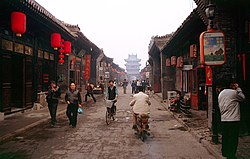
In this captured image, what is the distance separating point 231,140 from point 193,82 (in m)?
8.57

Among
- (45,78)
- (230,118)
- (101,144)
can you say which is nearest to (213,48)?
(230,118)

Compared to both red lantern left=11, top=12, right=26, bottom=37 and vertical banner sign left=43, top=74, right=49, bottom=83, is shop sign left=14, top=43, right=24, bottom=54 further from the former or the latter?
vertical banner sign left=43, top=74, right=49, bottom=83

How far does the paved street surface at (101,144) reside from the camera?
17.7 feet

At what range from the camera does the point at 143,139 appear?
6691 millimetres

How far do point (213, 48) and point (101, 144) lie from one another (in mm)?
4015

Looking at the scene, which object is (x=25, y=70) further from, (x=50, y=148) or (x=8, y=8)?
(x=50, y=148)

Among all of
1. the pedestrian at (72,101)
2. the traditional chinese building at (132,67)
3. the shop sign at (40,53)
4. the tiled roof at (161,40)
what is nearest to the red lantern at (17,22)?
the pedestrian at (72,101)

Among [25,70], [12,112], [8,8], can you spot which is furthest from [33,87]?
[8,8]

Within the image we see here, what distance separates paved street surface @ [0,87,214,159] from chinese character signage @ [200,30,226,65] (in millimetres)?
2329

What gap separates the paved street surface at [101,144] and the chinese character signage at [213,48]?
233 cm

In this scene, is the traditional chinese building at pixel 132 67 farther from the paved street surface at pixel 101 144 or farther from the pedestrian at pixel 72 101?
the paved street surface at pixel 101 144

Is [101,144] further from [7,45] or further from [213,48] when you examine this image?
[7,45]

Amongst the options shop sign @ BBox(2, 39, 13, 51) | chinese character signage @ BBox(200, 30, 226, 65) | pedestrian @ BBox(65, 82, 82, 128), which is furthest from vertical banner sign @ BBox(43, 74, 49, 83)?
chinese character signage @ BBox(200, 30, 226, 65)

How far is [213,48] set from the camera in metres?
6.32
